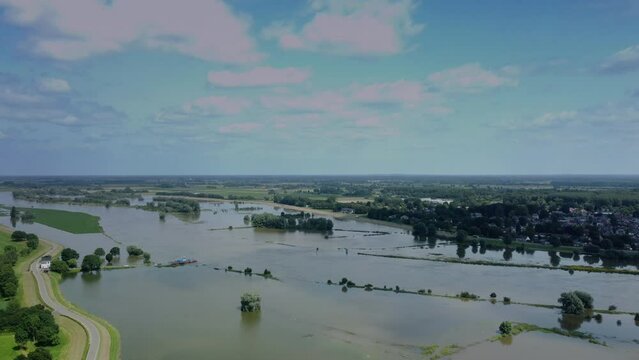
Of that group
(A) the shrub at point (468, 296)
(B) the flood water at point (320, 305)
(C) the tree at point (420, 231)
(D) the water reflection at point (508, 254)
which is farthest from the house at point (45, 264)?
(C) the tree at point (420, 231)

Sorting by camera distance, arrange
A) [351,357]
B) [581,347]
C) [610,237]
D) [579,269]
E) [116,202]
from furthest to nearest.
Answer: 1. [116,202]
2. [610,237]
3. [579,269]
4. [581,347]
5. [351,357]

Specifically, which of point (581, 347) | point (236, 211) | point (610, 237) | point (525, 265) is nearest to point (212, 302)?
point (581, 347)

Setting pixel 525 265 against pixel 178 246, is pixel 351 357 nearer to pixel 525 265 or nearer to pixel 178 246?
Result: pixel 525 265

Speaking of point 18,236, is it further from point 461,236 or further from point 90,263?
point 461,236

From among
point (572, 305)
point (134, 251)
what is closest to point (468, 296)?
point (572, 305)

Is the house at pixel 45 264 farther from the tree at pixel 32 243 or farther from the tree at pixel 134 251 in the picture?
the tree at pixel 32 243

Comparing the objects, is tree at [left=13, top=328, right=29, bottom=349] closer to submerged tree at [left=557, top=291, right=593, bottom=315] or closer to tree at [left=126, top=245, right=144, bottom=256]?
tree at [left=126, top=245, right=144, bottom=256]
